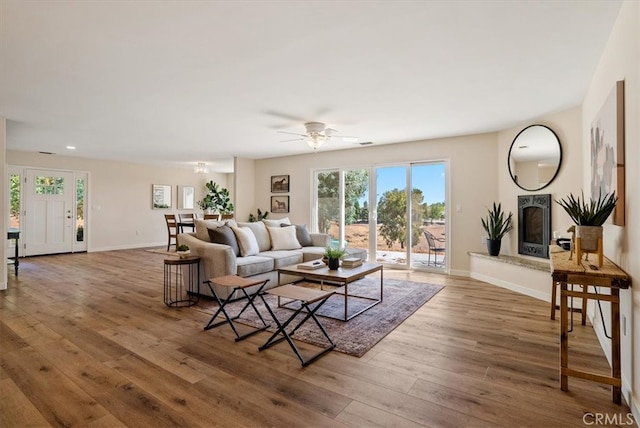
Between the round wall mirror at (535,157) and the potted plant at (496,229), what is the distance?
1.74ft

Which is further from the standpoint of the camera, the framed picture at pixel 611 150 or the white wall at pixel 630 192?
the framed picture at pixel 611 150

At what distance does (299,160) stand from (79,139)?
4184 millimetres

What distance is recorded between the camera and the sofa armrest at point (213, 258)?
152 inches

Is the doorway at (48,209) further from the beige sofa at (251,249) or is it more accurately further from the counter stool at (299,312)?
the counter stool at (299,312)

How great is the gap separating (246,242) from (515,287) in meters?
3.77

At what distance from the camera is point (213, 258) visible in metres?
3.94

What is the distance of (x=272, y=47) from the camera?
250 cm

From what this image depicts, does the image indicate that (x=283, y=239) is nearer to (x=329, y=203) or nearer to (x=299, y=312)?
(x=329, y=203)

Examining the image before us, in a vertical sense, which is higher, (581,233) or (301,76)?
(301,76)

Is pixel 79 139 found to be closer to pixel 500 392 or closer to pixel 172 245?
pixel 172 245

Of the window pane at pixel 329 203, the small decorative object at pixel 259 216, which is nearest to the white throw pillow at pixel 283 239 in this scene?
the window pane at pixel 329 203

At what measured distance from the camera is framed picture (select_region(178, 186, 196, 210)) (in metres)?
10.1

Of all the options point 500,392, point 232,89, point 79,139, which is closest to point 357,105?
point 232,89

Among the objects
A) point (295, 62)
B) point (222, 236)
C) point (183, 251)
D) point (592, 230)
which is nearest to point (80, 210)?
point (183, 251)
